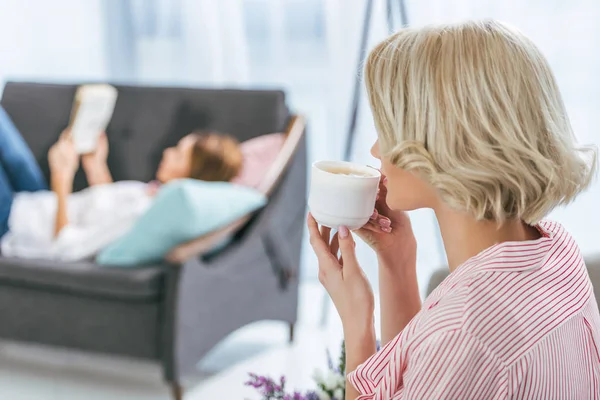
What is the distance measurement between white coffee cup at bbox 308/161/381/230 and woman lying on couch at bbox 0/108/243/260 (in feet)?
5.24

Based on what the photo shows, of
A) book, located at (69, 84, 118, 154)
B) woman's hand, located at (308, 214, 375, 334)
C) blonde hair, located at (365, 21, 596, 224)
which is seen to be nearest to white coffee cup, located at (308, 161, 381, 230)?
woman's hand, located at (308, 214, 375, 334)

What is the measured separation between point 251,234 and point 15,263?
29.4 inches

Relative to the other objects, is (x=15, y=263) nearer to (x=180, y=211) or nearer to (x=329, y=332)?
(x=180, y=211)

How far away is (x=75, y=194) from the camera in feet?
9.96

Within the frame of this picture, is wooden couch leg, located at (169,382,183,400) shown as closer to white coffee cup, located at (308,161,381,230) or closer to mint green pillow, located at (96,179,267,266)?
mint green pillow, located at (96,179,267,266)

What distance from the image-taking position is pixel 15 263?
2.47 metres

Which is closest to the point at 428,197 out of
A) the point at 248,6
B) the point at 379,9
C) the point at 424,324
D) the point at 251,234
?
the point at 424,324

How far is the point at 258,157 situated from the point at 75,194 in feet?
2.54

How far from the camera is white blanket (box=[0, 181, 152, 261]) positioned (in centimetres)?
261

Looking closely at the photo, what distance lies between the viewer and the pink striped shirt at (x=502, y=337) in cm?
84

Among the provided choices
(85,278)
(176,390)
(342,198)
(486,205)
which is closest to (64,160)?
(85,278)

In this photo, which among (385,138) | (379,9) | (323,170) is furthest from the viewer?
(379,9)

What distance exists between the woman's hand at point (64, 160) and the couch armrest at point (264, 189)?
2.61 ft

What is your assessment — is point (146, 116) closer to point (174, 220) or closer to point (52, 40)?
point (174, 220)
